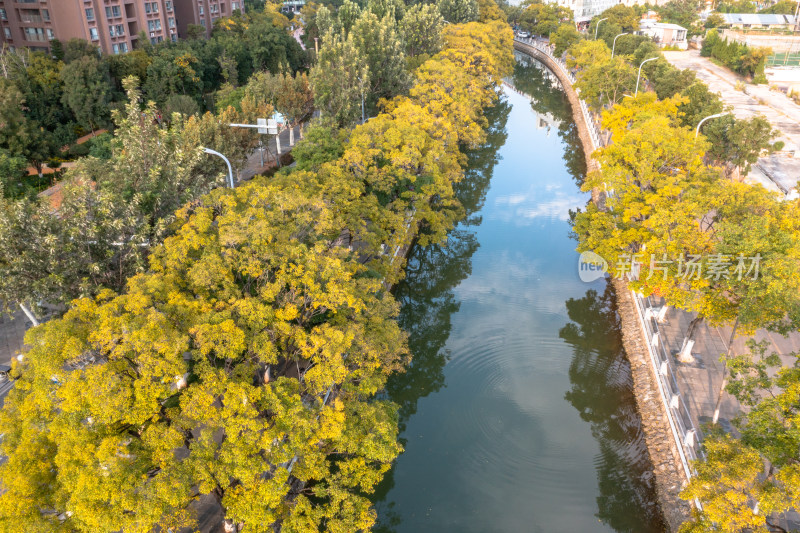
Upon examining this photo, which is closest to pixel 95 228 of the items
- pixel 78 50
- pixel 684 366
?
pixel 684 366

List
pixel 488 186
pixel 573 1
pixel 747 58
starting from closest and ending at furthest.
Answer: pixel 488 186 < pixel 747 58 < pixel 573 1

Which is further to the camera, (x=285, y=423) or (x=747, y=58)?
(x=747, y=58)

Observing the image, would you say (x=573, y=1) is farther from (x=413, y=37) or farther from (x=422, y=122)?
(x=422, y=122)

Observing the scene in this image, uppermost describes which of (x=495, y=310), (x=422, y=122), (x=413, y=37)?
(x=413, y=37)

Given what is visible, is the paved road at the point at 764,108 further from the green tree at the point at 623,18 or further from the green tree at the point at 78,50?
the green tree at the point at 78,50

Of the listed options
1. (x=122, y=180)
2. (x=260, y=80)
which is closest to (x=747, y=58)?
(x=260, y=80)

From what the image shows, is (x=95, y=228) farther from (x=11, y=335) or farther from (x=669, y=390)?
(x=669, y=390)
